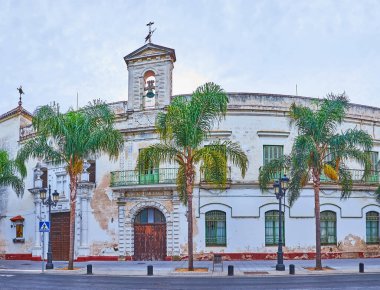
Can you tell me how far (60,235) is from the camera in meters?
34.0

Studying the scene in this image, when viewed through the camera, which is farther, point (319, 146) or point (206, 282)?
point (319, 146)

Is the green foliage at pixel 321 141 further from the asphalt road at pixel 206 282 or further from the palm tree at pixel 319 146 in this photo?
the asphalt road at pixel 206 282

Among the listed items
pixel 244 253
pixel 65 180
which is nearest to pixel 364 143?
pixel 244 253

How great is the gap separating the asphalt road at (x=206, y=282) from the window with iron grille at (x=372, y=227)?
1143 cm

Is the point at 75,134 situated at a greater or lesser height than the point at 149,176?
greater

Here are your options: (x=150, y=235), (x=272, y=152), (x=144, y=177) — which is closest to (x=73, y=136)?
(x=144, y=177)

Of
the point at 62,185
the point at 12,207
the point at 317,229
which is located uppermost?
the point at 62,185

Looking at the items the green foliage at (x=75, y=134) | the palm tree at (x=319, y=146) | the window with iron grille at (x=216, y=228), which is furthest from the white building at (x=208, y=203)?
the green foliage at (x=75, y=134)

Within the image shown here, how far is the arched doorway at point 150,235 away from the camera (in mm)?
31125

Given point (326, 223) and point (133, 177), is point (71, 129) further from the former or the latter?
point (326, 223)

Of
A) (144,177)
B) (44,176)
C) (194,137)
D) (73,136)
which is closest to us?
(194,137)

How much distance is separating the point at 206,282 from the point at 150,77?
16.4 meters

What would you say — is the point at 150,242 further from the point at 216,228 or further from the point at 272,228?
the point at 272,228

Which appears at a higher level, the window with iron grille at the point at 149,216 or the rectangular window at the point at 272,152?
the rectangular window at the point at 272,152
